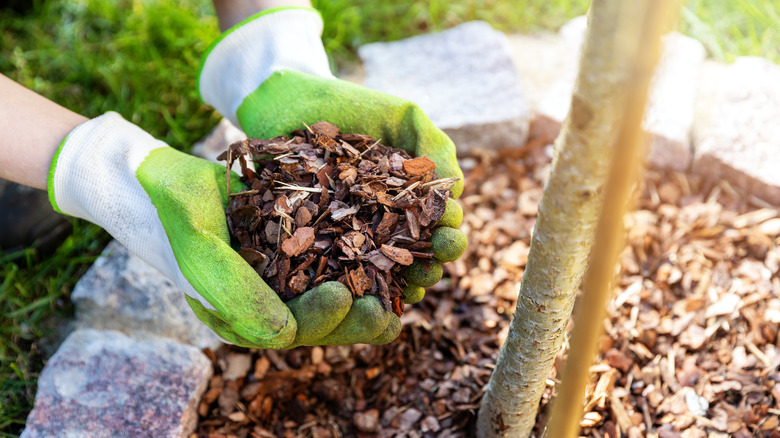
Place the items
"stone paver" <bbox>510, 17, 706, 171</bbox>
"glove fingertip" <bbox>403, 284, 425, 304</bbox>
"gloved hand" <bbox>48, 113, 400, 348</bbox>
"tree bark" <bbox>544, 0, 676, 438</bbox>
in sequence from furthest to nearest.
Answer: "stone paver" <bbox>510, 17, 706, 171</bbox> < "glove fingertip" <bbox>403, 284, 425, 304</bbox> < "gloved hand" <bbox>48, 113, 400, 348</bbox> < "tree bark" <bbox>544, 0, 676, 438</bbox>

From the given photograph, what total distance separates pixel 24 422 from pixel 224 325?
0.92 metres

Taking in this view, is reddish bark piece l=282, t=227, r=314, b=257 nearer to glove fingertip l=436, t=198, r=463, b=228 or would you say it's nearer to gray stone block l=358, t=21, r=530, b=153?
glove fingertip l=436, t=198, r=463, b=228

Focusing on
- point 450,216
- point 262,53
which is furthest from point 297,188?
point 262,53

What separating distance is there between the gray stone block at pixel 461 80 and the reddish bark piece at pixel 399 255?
45.3 inches

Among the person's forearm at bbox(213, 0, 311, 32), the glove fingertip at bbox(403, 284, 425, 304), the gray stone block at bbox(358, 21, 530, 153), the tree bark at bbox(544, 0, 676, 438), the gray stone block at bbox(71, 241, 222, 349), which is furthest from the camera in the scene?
the gray stone block at bbox(358, 21, 530, 153)

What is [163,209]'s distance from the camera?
1562mm

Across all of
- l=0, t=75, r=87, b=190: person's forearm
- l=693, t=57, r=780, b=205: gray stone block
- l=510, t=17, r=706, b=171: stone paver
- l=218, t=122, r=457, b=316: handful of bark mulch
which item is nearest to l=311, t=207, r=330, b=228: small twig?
l=218, t=122, r=457, b=316: handful of bark mulch

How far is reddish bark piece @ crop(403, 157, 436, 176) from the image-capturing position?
1.60 meters

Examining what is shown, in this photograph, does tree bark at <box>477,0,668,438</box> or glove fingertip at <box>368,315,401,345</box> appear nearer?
tree bark at <box>477,0,668,438</box>

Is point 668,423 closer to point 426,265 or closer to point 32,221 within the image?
point 426,265

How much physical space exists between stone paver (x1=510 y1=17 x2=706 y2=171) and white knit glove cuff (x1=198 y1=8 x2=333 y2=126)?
100cm

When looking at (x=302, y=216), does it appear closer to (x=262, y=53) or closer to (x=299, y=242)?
(x=299, y=242)

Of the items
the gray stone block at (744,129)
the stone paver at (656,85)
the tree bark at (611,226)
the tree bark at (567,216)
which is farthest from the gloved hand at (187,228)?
the gray stone block at (744,129)

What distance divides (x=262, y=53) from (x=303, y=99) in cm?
32
